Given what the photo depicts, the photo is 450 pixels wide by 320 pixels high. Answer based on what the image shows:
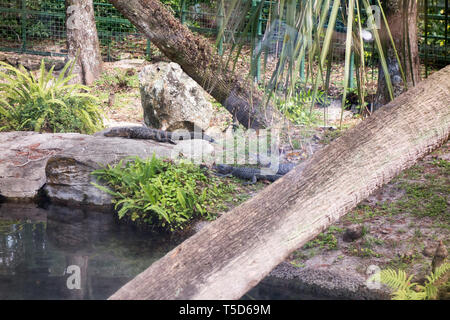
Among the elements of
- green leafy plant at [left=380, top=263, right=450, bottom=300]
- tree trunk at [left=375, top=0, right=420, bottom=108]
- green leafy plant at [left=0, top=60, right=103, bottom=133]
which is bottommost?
green leafy plant at [left=380, top=263, right=450, bottom=300]

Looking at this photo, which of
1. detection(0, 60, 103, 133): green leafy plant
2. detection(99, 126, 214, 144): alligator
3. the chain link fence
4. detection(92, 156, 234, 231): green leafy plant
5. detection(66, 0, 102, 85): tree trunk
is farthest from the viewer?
the chain link fence

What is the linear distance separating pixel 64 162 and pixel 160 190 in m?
1.27

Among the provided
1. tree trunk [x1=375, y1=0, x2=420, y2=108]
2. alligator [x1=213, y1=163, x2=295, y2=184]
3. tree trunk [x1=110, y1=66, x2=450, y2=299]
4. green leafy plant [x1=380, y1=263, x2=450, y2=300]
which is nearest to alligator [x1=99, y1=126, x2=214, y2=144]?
alligator [x1=213, y1=163, x2=295, y2=184]

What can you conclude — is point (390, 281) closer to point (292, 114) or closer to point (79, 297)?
point (79, 297)

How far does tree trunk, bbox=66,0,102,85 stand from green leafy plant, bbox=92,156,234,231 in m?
5.20

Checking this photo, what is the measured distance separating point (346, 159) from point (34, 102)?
5.90 m

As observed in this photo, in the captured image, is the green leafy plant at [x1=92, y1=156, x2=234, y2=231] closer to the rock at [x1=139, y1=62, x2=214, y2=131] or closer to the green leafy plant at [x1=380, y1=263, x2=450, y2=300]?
the green leafy plant at [x1=380, y1=263, x2=450, y2=300]

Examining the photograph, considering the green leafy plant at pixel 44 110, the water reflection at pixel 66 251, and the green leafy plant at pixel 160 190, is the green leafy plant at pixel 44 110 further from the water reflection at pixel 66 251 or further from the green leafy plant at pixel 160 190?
the green leafy plant at pixel 160 190

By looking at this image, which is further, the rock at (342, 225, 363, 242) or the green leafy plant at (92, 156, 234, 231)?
the green leafy plant at (92, 156, 234, 231)

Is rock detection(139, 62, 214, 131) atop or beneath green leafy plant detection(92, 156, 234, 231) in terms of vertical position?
atop

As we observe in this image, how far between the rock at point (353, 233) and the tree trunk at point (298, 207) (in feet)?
4.80

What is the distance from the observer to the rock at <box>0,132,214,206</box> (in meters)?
4.93

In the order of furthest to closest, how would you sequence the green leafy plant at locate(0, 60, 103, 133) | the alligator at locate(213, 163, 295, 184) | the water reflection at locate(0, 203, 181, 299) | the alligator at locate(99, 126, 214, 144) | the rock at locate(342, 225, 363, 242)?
the green leafy plant at locate(0, 60, 103, 133), the alligator at locate(99, 126, 214, 144), the alligator at locate(213, 163, 295, 184), the rock at locate(342, 225, 363, 242), the water reflection at locate(0, 203, 181, 299)
